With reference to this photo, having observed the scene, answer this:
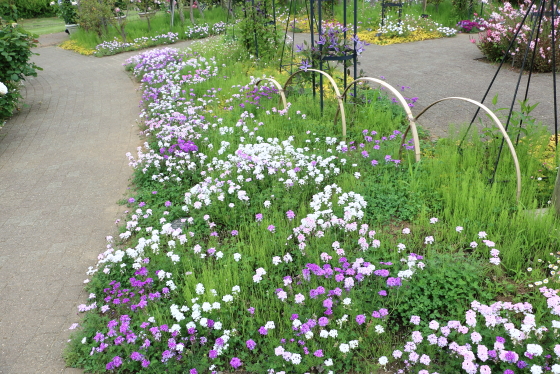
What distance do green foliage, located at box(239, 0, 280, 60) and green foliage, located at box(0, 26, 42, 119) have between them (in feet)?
14.0

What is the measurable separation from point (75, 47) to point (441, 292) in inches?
647

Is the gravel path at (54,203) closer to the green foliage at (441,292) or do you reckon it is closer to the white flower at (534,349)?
the green foliage at (441,292)

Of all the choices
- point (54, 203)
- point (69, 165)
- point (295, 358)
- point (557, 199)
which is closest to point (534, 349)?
point (295, 358)

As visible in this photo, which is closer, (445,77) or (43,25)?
(445,77)

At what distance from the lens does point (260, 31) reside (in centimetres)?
988

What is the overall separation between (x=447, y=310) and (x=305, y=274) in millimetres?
930

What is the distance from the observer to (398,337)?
2.87 meters

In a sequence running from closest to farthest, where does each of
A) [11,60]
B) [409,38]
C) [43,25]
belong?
[11,60] < [409,38] < [43,25]

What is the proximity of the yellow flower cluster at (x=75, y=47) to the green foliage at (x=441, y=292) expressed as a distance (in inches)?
577

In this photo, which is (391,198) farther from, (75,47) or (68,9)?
(68,9)

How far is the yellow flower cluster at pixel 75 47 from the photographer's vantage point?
49.3ft

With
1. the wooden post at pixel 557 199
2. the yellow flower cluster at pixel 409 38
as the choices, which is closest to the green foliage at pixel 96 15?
the yellow flower cluster at pixel 409 38

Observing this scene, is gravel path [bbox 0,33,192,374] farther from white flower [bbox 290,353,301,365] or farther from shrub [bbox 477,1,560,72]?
shrub [bbox 477,1,560,72]

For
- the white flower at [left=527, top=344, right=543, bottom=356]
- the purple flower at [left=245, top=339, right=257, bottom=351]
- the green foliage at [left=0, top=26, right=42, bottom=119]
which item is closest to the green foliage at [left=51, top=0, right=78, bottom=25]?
the green foliage at [left=0, top=26, right=42, bottom=119]
